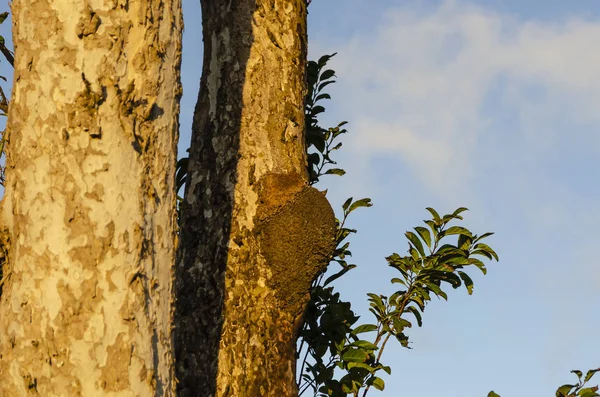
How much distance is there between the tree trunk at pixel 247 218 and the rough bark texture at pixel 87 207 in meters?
1.23

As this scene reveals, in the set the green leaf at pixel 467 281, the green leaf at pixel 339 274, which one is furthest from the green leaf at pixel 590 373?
the green leaf at pixel 339 274

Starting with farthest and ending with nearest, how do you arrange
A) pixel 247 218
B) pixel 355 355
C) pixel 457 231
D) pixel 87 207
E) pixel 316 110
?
pixel 316 110 < pixel 457 231 < pixel 355 355 < pixel 247 218 < pixel 87 207

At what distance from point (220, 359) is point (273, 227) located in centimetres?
78

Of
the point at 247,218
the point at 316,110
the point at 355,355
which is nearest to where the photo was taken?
the point at 247,218

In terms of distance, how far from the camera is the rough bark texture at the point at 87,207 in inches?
109

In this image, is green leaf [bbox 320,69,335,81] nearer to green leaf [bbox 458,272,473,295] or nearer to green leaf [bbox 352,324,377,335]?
green leaf [bbox 458,272,473,295]

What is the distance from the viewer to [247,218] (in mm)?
4445

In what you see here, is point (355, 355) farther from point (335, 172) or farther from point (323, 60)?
point (323, 60)

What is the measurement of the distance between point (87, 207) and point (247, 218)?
1699mm

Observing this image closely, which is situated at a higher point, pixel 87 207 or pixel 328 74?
pixel 328 74

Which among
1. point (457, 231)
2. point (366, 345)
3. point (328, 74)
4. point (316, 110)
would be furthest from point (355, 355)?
point (328, 74)

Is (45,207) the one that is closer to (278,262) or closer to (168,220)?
A: (168,220)

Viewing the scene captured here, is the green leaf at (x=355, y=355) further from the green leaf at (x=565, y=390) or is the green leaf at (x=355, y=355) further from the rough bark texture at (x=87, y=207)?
the rough bark texture at (x=87, y=207)

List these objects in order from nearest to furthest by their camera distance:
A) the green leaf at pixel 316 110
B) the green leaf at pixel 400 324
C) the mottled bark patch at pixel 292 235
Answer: the mottled bark patch at pixel 292 235
the green leaf at pixel 400 324
the green leaf at pixel 316 110
